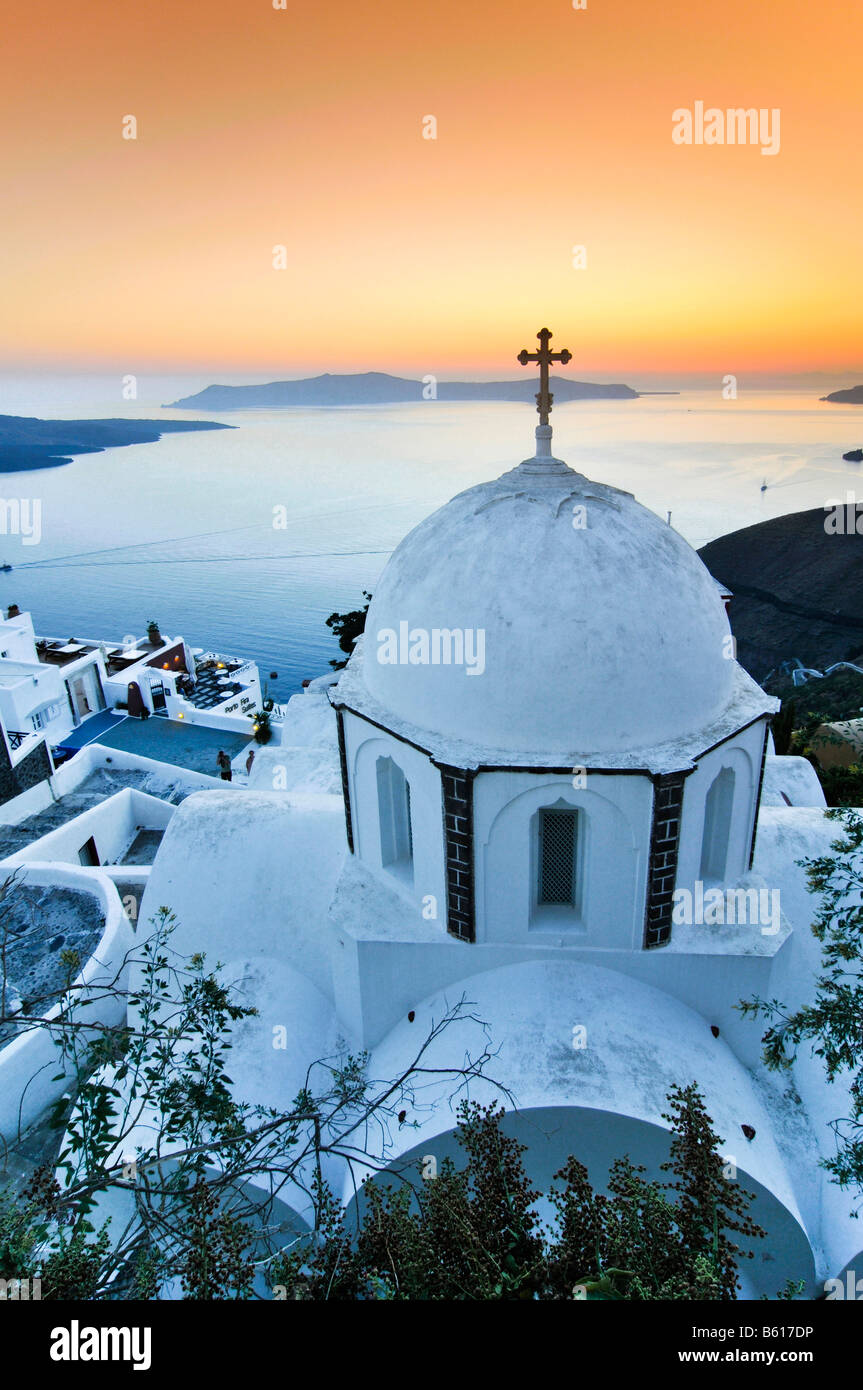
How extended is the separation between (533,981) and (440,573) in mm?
4397

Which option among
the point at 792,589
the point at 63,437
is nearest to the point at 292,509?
the point at 792,589

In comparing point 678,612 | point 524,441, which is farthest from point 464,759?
point 524,441

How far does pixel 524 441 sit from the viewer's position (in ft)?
423

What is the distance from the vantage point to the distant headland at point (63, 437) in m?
136

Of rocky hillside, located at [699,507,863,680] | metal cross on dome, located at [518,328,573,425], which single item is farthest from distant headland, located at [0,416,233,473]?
metal cross on dome, located at [518,328,573,425]

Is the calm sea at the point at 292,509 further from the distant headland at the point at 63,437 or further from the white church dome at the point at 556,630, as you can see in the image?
the white church dome at the point at 556,630

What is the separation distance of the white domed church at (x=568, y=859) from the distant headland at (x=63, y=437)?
14470cm

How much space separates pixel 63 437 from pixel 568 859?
575ft

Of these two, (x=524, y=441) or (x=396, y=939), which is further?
(x=524, y=441)

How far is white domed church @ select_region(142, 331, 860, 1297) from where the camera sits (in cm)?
716

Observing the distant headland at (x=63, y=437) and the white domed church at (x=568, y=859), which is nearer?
the white domed church at (x=568, y=859)

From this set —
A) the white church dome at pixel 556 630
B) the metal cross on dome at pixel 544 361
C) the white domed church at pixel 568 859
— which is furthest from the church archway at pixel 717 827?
the metal cross on dome at pixel 544 361

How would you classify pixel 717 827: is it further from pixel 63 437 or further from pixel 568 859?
pixel 63 437
